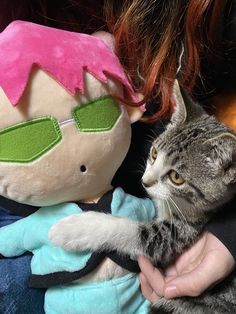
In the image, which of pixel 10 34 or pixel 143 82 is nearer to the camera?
pixel 10 34

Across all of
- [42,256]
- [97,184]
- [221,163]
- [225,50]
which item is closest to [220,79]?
[225,50]

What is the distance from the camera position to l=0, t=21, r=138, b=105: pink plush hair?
0.79 m

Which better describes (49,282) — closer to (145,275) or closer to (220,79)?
(145,275)

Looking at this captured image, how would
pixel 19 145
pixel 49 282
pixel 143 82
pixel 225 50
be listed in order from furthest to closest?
pixel 225 50, pixel 143 82, pixel 49 282, pixel 19 145

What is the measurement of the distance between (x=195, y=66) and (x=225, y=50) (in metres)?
0.16

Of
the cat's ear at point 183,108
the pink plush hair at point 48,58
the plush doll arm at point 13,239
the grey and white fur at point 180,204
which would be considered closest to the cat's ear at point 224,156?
the grey and white fur at point 180,204

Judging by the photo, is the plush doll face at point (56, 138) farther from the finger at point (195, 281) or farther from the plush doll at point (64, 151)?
the finger at point (195, 281)

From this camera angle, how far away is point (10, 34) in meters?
0.83

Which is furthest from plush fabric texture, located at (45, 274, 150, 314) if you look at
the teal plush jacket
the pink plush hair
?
the pink plush hair

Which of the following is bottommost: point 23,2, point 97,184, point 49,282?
point 49,282

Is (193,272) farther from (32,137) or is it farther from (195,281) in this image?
(32,137)

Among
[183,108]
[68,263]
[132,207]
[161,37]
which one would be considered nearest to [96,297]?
[68,263]

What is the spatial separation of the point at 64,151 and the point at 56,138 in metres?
0.03

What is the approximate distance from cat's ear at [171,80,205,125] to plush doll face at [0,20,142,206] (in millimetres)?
168
